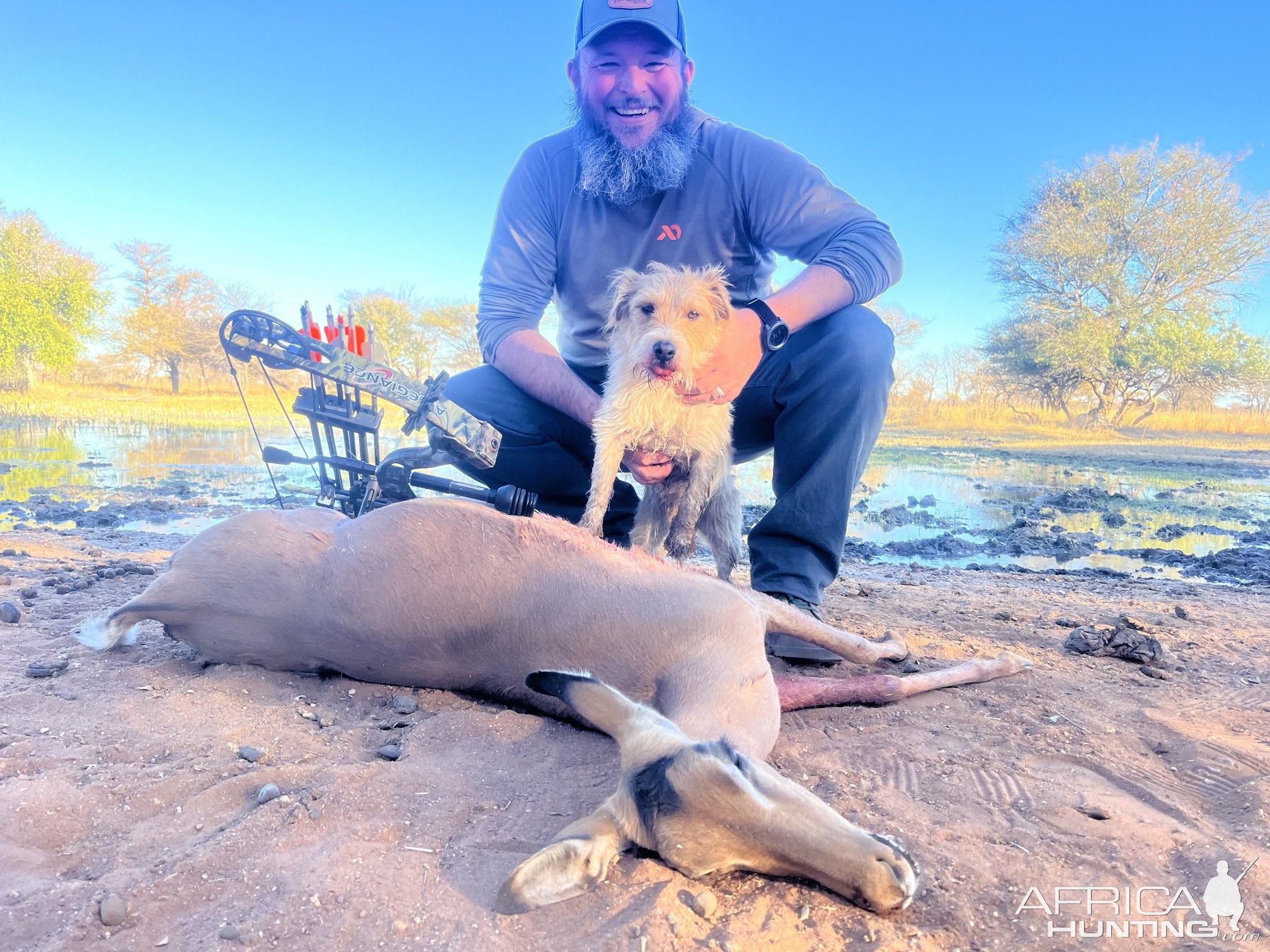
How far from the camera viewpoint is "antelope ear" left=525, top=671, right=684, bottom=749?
158 cm

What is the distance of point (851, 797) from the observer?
186 centimetres

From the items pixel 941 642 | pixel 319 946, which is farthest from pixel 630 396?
pixel 319 946

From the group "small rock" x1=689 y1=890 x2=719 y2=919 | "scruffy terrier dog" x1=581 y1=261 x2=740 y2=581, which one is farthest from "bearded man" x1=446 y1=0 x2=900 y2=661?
"small rock" x1=689 y1=890 x2=719 y2=919

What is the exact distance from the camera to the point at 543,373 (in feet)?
13.6

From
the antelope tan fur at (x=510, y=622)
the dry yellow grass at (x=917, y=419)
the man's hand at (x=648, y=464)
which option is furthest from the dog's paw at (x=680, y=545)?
the dry yellow grass at (x=917, y=419)

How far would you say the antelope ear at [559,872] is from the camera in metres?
1.29

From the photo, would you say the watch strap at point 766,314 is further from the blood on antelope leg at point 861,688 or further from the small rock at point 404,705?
the small rock at point 404,705

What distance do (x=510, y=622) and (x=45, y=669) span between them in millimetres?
1703

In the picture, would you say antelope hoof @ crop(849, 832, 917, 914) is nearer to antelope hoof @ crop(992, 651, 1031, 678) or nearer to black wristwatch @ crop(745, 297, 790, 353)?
antelope hoof @ crop(992, 651, 1031, 678)

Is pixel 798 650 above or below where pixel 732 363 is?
below

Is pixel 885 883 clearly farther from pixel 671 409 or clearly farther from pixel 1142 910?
pixel 671 409

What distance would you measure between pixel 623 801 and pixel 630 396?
2.85 meters

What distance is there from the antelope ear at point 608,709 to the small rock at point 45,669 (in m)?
1.98

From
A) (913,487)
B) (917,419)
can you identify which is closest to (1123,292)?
(917,419)
